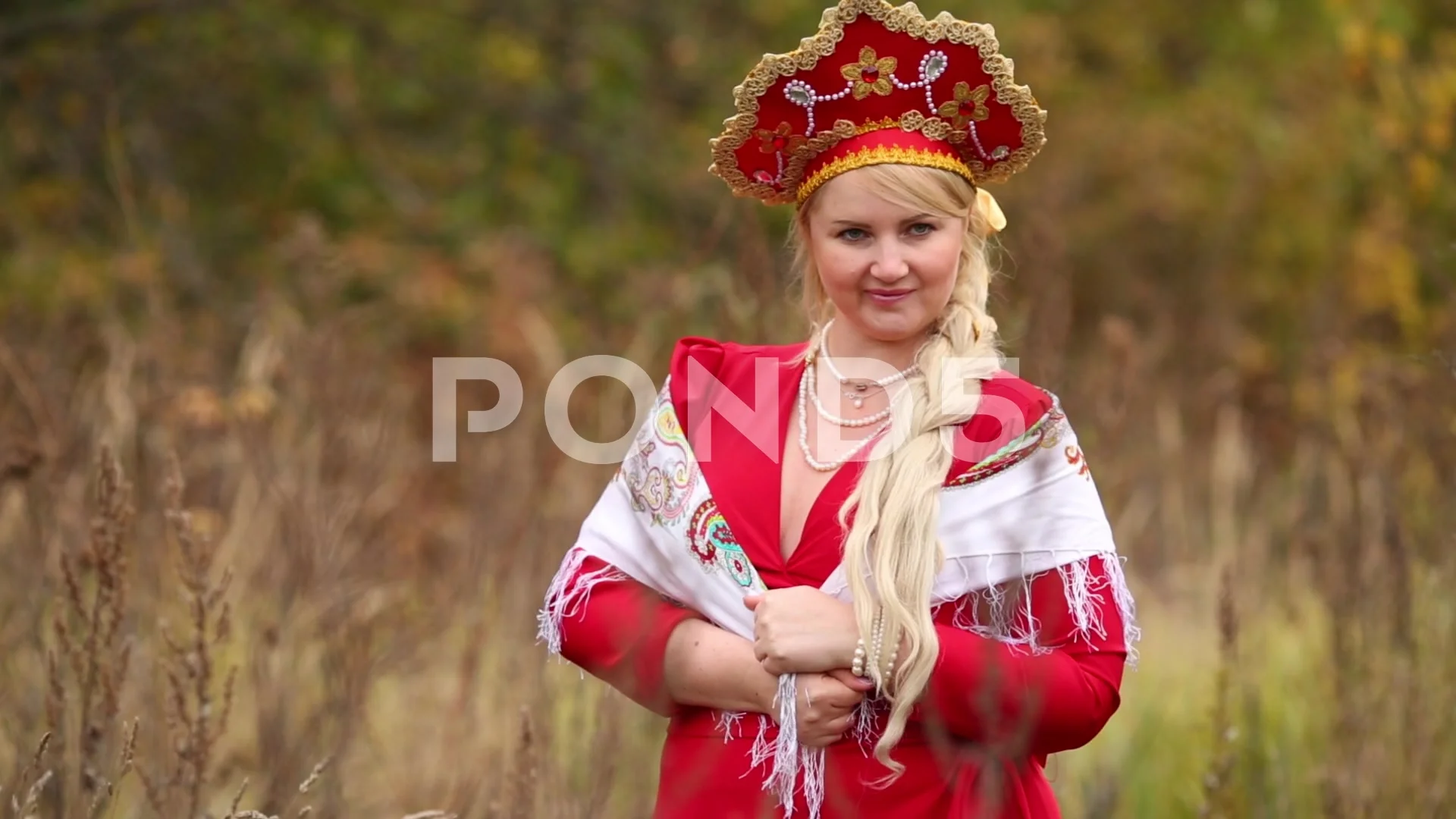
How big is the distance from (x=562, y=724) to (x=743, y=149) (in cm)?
242

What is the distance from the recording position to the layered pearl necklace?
2164 mm

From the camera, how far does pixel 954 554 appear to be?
204 cm

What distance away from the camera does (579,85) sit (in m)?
7.16

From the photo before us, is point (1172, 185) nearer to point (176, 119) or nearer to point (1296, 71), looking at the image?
point (1296, 71)

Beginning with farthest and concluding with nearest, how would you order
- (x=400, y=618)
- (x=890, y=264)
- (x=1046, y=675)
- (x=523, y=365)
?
1. (x=523, y=365)
2. (x=400, y=618)
3. (x=890, y=264)
4. (x=1046, y=675)

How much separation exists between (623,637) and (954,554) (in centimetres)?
44

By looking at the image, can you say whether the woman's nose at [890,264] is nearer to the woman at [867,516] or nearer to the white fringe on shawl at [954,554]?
the woman at [867,516]

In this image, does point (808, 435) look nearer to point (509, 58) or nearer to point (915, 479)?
point (915, 479)

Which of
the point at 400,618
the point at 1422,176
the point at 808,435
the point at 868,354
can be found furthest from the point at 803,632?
the point at 1422,176

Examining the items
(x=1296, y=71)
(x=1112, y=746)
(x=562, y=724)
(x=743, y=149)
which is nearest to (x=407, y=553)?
(x=562, y=724)

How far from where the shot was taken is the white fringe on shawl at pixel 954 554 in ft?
6.67

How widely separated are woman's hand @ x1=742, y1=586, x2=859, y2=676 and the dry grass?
35 cm

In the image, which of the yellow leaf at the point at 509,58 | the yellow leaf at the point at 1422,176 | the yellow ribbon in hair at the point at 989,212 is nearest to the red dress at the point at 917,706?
the yellow ribbon in hair at the point at 989,212

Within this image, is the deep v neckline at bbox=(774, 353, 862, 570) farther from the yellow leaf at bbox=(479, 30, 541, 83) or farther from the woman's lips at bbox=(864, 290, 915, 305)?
the yellow leaf at bbox=(479, 30, 541, 83)
